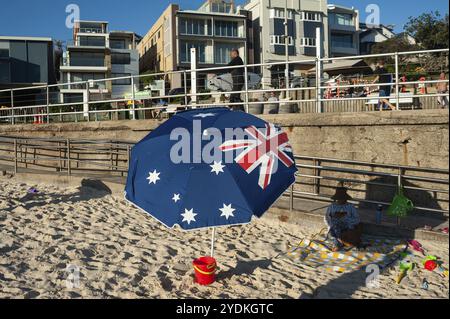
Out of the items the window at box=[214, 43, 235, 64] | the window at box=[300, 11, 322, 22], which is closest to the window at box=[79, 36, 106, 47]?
the window at box=[214, 43, 235, 64]

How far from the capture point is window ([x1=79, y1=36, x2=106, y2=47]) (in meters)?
54.4

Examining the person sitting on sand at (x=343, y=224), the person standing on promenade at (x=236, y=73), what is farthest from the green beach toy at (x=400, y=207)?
the person standing on promenade at (x=236, y=73)

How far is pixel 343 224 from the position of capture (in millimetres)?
6527

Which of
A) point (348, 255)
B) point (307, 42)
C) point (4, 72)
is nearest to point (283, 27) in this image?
point (307, 42)

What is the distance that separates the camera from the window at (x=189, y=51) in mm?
50128

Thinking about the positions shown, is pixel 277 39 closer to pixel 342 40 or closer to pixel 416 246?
Result: pixel 342 40

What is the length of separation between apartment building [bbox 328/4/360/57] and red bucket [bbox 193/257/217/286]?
2291 inches

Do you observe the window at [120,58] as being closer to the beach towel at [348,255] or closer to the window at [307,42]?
the window at [307,42]

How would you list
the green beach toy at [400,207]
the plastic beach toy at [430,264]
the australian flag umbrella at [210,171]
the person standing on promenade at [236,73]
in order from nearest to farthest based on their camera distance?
the australian flag umbrella at [210,171] < the plastic beach toy at [430,264] < the green beach toy at [400,207] < the person standing on promenade at [236,73]

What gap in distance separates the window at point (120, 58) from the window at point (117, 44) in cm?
433

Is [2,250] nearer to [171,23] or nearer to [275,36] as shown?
[171,23]

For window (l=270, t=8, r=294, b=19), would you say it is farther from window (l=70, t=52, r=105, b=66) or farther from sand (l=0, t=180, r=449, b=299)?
sand (l=0, t=180, r=449, b=299)

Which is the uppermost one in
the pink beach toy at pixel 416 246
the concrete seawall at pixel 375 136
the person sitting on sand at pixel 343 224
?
the concrete seawall at pixel 375 136
